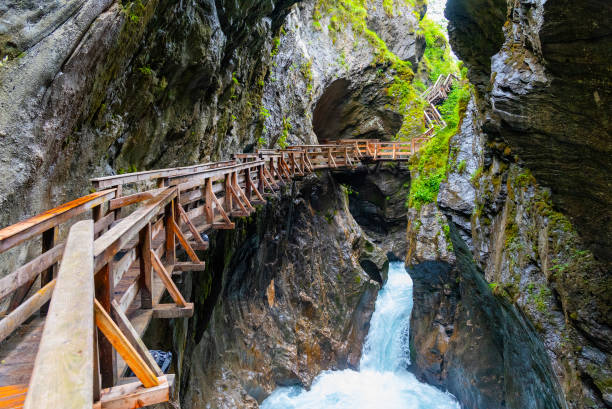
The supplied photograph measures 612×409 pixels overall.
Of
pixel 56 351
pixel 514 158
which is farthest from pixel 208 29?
pixel 56 351

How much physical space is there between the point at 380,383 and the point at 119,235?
1713 centimetres

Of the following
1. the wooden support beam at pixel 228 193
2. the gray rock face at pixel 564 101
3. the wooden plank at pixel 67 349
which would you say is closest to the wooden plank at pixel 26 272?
the wooden plank at pixel 67 349

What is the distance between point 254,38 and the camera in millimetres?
13242

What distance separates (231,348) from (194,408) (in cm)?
324

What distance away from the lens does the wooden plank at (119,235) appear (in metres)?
2.05

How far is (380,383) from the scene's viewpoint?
16.9 m

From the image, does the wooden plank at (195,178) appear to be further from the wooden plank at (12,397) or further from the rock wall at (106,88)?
the wooden plank at (12,397)

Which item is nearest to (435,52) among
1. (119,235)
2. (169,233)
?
(169,233)

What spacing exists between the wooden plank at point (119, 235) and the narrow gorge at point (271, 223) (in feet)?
0.07

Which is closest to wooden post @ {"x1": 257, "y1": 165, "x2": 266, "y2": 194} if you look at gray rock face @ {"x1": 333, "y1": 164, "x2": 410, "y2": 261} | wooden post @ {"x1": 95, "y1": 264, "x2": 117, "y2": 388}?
wooden post @ {"x1": 95, "y1": 264, "x2": 117, "y2": 388}

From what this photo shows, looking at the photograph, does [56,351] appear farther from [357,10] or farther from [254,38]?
[357,10]

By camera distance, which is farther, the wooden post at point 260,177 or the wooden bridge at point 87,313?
the wooden post at point 260,177

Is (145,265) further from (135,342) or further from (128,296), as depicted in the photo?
(135,342)

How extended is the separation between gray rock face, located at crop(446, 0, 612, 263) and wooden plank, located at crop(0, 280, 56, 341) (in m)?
5.33
